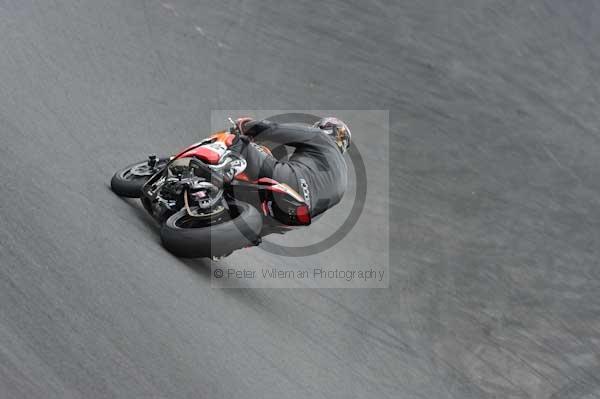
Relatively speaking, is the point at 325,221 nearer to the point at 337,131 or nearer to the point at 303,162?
the point at 337,131

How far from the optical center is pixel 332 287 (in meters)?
8.20

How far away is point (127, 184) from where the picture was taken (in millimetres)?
6699

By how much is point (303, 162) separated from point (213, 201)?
109 centimetres

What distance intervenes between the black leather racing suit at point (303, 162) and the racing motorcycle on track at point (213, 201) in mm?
122

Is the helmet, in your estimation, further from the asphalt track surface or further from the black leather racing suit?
the asphalt track surface

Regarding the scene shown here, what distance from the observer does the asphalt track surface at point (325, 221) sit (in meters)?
4.74

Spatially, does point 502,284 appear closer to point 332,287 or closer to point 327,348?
point 332,287

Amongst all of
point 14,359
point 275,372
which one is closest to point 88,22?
point 275,372

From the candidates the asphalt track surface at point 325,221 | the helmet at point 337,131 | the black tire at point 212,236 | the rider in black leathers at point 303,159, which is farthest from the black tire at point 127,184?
the helmet at point 337,131

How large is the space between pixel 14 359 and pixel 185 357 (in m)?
1.25

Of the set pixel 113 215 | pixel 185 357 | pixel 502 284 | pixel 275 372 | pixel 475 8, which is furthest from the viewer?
pixel 475 8

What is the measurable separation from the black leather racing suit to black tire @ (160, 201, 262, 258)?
57cm

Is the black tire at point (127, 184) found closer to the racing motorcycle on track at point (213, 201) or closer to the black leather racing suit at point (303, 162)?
the racing motorcycle on track at point (213, 201)

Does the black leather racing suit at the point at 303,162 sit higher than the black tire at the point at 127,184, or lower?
higher
